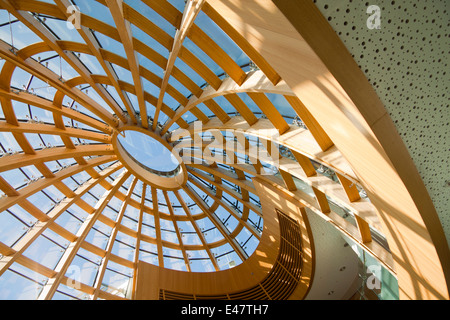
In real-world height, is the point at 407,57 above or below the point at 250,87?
below

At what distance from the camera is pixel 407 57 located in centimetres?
343

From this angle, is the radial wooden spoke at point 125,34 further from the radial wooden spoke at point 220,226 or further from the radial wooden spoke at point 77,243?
the radial wooden spoke at point 220,226

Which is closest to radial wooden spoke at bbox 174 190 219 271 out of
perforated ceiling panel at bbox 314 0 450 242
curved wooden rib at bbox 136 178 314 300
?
curved wooden rib at bbox 136 178 314 300

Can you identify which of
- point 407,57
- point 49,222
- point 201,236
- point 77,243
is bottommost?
point 407,57

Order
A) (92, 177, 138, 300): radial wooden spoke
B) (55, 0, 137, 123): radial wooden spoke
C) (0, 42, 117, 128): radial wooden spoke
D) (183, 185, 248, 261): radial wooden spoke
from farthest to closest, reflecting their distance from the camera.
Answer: (92, 177, 138, 300): radial wooden spoke → (183, 185, 248, 261): radial wooden spoke → (0, 42, 117, 128): radial wooden spoke → (55, 0, 137, 123): radial wooden spoke

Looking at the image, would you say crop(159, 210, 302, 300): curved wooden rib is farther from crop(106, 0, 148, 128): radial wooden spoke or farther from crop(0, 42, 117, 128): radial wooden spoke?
crop(0, 42, 117, 128): radial wooden spoke

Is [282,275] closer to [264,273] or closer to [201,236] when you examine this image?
[264,273]

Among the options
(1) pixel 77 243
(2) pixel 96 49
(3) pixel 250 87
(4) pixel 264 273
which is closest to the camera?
(3) pixel 250 87

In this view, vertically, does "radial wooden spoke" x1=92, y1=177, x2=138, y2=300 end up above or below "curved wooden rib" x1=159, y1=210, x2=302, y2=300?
above

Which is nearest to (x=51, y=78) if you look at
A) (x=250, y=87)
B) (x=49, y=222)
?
(x=250, y=87)

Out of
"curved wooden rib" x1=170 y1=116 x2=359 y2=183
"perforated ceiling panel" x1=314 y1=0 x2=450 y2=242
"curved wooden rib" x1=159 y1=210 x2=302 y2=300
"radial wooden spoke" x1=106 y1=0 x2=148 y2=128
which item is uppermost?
"radial wooden spoke" x1=106 y1=0 x2=148 y2=128

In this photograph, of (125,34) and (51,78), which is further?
(51,78)

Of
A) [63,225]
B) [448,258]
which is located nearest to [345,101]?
[448,258]

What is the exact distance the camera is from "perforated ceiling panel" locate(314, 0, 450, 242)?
305 cm
